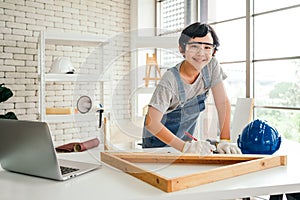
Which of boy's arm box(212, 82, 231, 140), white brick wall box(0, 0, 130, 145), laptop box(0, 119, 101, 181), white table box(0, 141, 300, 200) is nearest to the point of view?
white table box(0, 141, 300, 200)

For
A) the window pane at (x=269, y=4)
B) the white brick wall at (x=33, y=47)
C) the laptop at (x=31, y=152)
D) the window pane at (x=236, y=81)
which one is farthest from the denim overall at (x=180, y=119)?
the white brick wall at (x=33, y=47)

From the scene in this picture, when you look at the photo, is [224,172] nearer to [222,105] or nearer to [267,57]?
[222,105]

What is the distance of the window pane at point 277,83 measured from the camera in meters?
3.16

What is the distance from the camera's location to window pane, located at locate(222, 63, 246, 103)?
364 centimetres

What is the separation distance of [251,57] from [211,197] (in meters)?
2.81

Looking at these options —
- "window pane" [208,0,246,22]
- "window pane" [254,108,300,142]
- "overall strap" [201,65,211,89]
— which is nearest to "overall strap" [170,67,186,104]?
"overall strap" [201,65,211,89]

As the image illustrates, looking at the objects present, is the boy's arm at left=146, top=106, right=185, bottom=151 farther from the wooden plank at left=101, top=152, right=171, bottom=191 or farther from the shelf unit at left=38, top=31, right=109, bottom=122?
the shelf unit at left=38, top=31, right=109, bottom=122

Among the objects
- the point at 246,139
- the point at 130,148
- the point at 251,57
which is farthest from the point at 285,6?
the point at 130,148

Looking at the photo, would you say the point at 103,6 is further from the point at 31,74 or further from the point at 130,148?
the point at 130,148

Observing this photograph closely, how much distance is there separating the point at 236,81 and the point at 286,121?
0.69 meters

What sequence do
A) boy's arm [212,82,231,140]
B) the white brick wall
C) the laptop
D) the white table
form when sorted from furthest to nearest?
1. the white brick wall
2. boy's arm [212,82,231,140]
3. the laptop
4. the white table

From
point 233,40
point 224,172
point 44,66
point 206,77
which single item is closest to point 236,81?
point 233,40

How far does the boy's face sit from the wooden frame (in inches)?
12.5

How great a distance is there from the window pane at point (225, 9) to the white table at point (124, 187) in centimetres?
280
